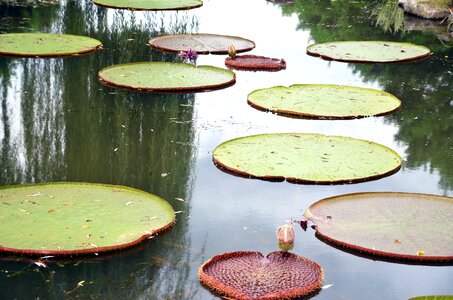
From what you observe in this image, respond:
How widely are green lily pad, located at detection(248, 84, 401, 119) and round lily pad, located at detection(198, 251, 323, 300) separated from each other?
2117 mm

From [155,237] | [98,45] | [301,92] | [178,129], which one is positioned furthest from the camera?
[98,45]

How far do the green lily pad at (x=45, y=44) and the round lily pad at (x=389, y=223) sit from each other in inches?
142

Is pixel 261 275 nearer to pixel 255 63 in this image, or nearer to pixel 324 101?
pixel 324 101

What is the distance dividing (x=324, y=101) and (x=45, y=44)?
2.74 meters

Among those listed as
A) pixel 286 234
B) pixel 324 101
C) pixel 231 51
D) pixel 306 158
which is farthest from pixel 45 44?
pixel 286 234

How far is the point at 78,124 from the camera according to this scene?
5.05 metres

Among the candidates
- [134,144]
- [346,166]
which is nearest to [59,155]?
[134,144]

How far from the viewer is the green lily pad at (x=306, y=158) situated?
13.8 feet

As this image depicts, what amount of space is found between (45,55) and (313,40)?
9.06 ft

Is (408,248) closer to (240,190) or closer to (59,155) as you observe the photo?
(240,190)

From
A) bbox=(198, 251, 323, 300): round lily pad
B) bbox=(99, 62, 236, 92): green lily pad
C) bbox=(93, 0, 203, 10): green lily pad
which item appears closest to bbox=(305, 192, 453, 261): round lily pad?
bbox=(198, 251, 323, 300): round lily pad

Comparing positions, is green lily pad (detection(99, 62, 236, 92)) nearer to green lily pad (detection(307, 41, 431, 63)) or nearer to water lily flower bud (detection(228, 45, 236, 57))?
water lily flower bud (detection(228, 45, 236, 57))

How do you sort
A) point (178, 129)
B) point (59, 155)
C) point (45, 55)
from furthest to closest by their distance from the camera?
point (45, 55), point (178, 129), point (59, 155)

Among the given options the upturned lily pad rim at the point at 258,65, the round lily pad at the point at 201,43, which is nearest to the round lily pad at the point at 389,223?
the upturned lily pad rim at the point at 258,65
